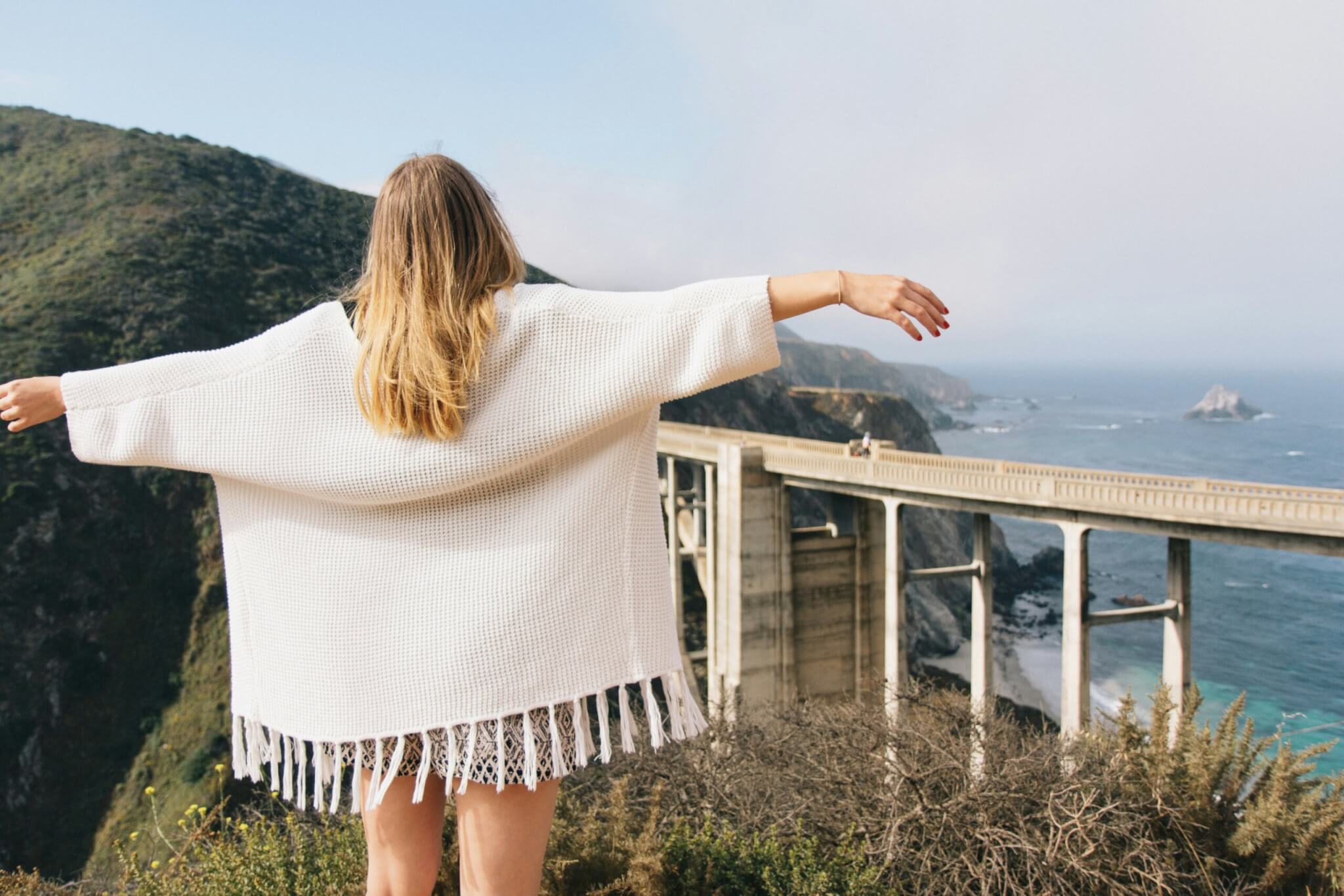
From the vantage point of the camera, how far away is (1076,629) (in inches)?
588

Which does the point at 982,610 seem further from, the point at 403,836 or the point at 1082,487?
the point at 403,836

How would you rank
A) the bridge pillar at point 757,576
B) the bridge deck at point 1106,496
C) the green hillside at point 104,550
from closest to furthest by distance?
1. the bridge deck at point 1106,496
2. the bridge pillar at point 757,576
3. the green hillside at point 104,550

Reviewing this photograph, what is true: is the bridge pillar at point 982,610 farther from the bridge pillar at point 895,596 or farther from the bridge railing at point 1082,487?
the bridge pillar at point 895,596

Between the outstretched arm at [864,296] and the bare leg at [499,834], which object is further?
the bare leg at [499,834]

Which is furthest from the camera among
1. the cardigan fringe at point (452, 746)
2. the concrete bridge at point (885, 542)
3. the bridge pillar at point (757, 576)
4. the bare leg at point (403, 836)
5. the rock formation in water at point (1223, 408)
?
the rock formation in water at point (1223, 408)

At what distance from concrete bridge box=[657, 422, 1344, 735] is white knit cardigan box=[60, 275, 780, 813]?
9276 millimetres

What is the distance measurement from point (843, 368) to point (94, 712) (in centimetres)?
14122

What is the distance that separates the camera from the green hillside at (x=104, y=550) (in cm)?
2600

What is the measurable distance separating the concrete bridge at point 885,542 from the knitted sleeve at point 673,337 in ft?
31.2

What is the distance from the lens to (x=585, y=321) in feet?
6.06

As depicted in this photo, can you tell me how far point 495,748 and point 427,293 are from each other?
86cm

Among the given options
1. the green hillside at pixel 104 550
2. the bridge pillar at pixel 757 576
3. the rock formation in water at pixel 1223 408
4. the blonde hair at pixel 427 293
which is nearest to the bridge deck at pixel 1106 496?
the bridge pillar at pixel 757 576

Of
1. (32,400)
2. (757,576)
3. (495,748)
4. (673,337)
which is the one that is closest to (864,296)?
(673,337)

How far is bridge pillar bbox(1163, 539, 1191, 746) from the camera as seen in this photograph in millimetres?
14109
